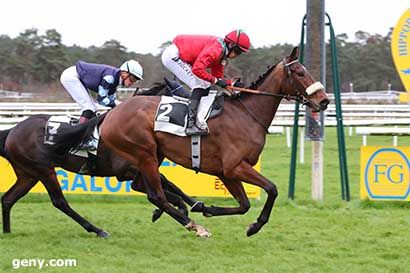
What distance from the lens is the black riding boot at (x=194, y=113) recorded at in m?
6.52

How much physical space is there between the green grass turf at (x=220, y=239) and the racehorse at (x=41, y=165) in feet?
0.94

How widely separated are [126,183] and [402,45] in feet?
13.8

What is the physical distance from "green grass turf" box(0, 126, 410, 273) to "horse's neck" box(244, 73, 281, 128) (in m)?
1.15

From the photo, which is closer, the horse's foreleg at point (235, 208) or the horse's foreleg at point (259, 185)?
the horse's foreleg at point (259, 185)

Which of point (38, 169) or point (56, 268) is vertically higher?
point (38, 169)

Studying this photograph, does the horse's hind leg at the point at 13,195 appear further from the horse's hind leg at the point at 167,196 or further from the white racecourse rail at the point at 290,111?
the white racecourse rail at the point at 290,111

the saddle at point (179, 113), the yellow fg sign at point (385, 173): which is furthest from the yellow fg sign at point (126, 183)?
the saddle at point (179, 113)

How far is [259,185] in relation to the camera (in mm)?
A: 6383

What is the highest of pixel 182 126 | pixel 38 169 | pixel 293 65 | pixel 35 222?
pixel 293 65

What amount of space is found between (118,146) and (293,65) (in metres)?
1.78

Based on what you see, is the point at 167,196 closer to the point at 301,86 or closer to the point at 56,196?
the point at 56,196

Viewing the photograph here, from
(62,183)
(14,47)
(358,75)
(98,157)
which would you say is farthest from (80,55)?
(98,157)

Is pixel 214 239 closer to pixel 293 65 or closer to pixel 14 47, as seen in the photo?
pixel 293 65

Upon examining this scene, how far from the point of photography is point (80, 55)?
30.4 m
